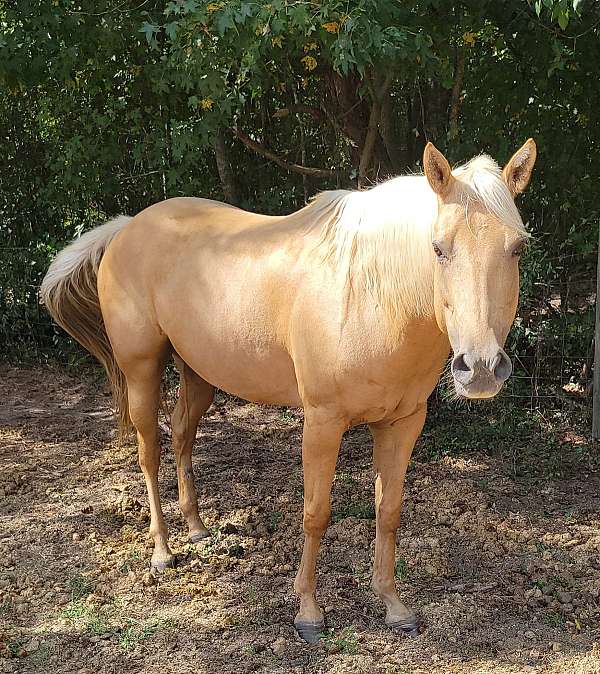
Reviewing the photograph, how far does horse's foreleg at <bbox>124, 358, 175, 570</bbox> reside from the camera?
153 inches

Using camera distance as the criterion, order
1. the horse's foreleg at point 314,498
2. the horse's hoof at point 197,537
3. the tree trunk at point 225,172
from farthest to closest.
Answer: the tree trunk at point 225,172, the horse's hoof at point 197,537, the horse's foreleg at point 314,498

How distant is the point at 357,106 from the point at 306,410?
314 centimetres

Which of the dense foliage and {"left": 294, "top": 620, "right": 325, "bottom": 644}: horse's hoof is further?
the dense foliage

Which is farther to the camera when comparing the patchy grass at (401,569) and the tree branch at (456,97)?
the tree branch at (456,97)

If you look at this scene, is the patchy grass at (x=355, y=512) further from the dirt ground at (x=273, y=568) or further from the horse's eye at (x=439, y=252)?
the horse's eye at (x=439, y=252)

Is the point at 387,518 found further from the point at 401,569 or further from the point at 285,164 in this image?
the point at 285,164

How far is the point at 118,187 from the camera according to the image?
6.61 metres

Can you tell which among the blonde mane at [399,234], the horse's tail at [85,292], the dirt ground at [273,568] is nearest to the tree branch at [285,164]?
the horse's tail at [85,292]

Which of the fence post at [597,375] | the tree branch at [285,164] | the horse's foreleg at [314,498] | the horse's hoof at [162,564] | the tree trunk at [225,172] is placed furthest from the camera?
the tree trunk at [225,172]

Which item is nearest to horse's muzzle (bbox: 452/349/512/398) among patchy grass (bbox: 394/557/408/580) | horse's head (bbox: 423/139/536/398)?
horse's head (bbox: 423/139/536/398)

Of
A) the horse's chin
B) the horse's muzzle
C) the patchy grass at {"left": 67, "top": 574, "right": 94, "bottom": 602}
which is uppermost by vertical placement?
the horse's muzzle

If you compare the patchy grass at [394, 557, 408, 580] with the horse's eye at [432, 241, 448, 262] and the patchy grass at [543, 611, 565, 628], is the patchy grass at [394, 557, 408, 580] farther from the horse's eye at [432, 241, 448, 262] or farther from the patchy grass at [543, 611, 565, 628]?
the horse's eye at [432, 241, 448, 262]

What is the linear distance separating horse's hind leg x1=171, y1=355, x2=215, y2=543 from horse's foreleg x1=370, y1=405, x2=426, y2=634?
1113 millimetres

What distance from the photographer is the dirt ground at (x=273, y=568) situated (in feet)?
10.2
